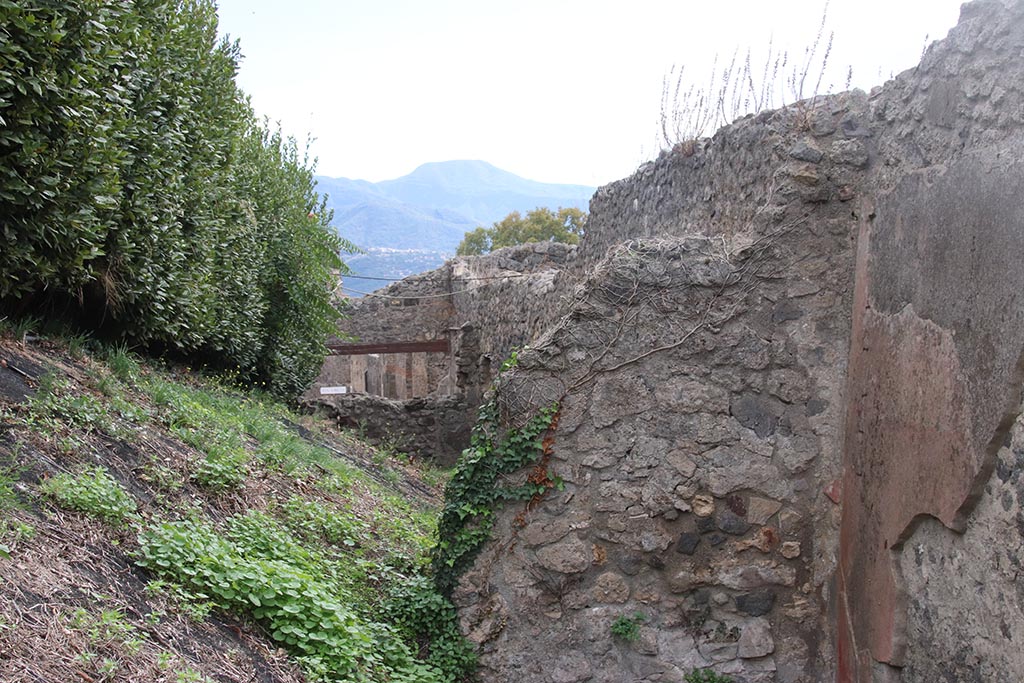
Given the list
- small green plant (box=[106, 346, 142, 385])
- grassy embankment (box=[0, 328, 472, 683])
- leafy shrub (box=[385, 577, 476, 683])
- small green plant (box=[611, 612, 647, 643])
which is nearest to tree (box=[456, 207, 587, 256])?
small green plant (box=[106, 346, 142, 385])

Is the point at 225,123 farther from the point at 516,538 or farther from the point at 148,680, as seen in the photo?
the point at 148,680

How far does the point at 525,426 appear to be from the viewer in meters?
5.16

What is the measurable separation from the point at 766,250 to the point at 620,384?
3.38 feet

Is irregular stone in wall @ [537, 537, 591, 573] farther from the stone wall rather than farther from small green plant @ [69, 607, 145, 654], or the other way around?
the stone wall

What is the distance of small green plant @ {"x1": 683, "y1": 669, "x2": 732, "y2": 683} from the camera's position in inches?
193

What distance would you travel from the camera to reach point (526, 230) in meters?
36.5

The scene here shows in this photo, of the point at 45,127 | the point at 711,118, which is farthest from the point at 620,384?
the point at 45,127

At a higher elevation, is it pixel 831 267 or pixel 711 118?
pixel 711 118

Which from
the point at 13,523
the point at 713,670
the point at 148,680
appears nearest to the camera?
the point at 148,680

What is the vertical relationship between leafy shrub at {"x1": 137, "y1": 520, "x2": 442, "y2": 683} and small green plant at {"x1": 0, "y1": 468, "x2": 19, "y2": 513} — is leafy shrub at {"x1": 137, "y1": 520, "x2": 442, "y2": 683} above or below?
below

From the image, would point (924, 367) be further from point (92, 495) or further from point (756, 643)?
point (92, 495)

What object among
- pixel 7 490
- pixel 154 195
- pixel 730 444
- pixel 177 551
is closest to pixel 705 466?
pixel 730 444

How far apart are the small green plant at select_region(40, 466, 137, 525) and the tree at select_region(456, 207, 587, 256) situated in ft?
95.6

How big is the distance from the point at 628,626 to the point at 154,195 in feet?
17.1
